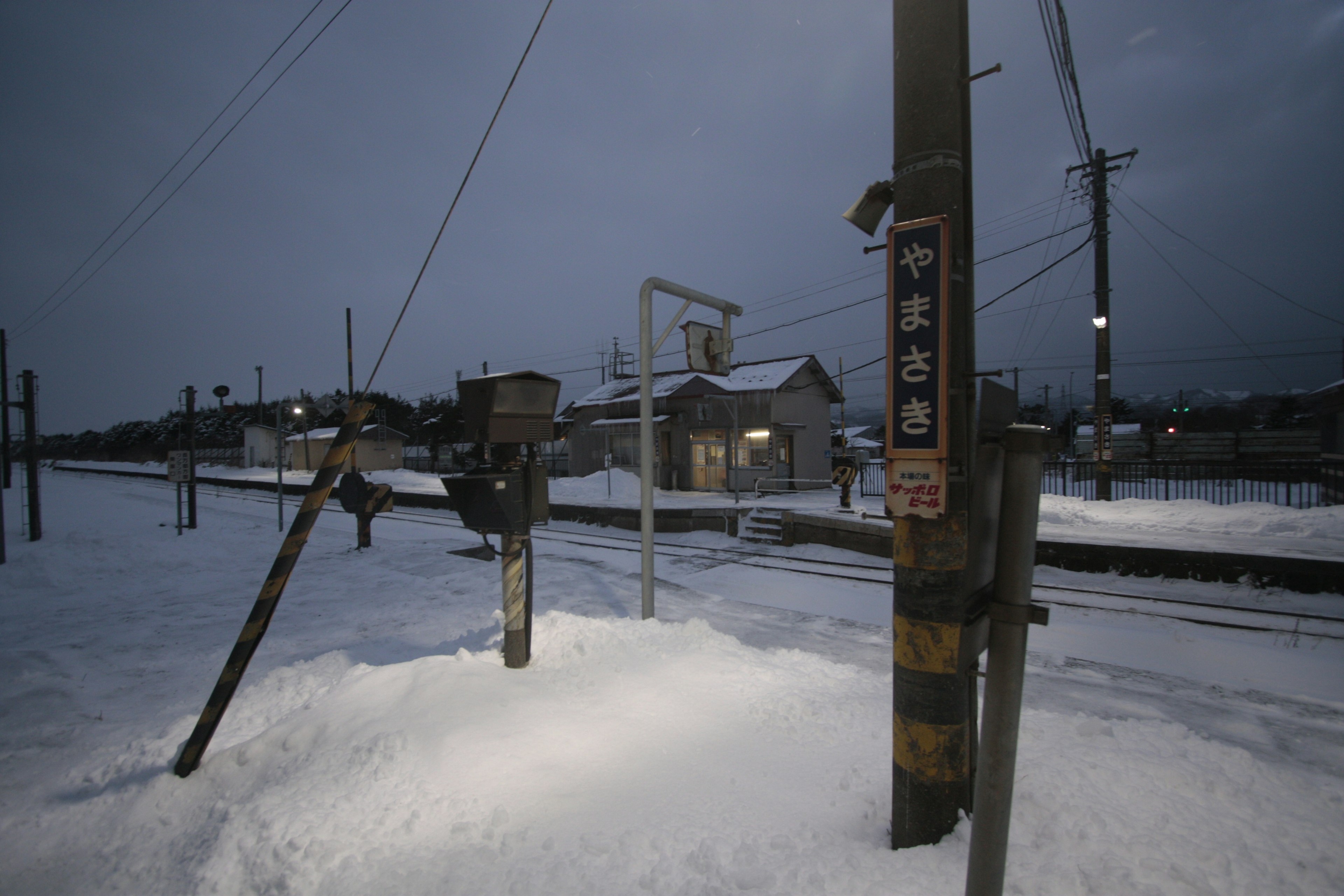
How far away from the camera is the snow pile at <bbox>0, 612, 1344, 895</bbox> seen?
2.30 meters

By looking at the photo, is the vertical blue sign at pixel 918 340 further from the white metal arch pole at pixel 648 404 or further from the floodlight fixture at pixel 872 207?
the white metal arch pole at pixel 648 404

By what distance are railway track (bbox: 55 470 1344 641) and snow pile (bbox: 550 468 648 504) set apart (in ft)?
10.6

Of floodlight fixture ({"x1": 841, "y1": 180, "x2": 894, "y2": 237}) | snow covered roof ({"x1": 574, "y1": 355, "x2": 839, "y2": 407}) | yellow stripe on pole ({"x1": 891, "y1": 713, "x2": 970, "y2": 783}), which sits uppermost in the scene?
snow covered roof ({"x1": 574, "y1": 355, "x2": 839, "y2": 407})

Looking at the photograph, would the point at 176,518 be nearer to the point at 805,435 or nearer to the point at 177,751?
the point at 177,751

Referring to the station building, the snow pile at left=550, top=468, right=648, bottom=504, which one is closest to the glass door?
the station building

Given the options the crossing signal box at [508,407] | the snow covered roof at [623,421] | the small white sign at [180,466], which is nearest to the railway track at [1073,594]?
the crossing signal box at [508,407]

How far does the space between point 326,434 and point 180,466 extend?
32136 mm

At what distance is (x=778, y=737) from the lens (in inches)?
137

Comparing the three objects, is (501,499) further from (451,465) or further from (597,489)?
(451,465)

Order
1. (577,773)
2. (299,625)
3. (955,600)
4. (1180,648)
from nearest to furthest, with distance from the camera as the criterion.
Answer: (955,600)
(577,773)
(1180,648)
(299,625)

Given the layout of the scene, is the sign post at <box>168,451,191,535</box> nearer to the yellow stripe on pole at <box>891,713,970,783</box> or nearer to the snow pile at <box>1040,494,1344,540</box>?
the yellow stripe on pole at <box>891,713,970,783</box>

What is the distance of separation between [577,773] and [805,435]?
20644 millimetres

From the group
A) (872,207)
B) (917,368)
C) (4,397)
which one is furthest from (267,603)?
(4,397)

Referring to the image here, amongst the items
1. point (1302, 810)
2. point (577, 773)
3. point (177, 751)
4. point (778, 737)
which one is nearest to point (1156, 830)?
point (1302, 810)
